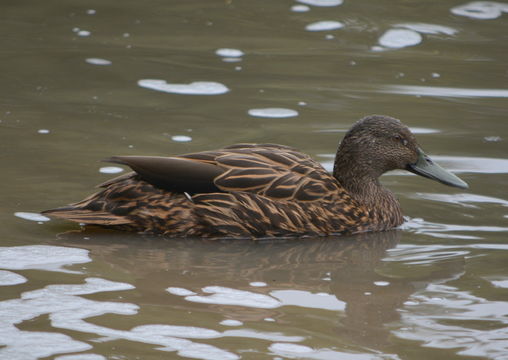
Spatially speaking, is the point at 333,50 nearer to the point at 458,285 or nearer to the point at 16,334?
the point at 458,285

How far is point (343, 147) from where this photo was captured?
847 cm

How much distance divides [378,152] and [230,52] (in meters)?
5.05

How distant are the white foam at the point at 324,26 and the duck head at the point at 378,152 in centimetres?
594

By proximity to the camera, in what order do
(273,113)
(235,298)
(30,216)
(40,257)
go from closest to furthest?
(235,298)
(40,257)
(30,216)
(273,113)

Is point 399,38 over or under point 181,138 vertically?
over

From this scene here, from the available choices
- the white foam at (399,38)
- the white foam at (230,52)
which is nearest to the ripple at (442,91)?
the white foam at (399,38)

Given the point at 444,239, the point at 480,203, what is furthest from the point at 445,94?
the point at 444,239

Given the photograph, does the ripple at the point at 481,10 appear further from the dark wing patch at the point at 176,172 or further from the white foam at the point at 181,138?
the dark wing patch at the point at 176,172

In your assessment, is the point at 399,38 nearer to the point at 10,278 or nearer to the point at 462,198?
the point at 462,198

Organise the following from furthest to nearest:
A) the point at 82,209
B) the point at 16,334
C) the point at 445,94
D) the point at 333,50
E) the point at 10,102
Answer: the point at 333,50
the point at 445,94
the point at 10,102
the point at 82,209
the point at 16,334

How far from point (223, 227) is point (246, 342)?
217cm

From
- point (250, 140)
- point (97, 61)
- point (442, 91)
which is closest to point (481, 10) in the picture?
point (442, 91)

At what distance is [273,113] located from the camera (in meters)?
10.9

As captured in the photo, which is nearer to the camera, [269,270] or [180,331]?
[180,331]
